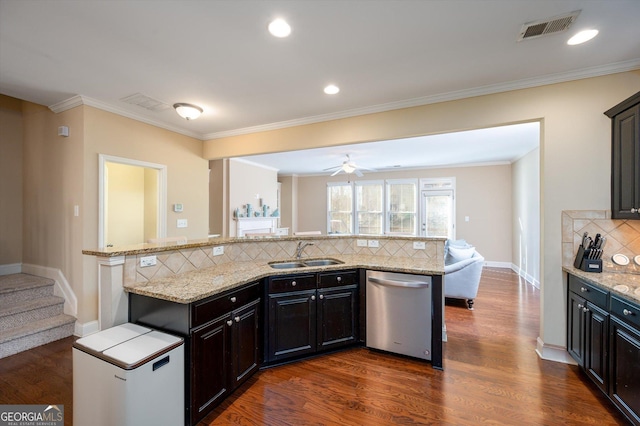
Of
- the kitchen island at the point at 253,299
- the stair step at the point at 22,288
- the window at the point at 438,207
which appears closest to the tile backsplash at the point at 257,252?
the kitchen island at the point at 253,299

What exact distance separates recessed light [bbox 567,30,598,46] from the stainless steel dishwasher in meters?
2.18

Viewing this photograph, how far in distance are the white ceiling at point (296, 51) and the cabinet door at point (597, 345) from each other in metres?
2.08

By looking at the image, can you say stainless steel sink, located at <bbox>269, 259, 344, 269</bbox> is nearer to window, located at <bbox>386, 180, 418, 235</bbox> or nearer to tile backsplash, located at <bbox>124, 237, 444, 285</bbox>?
tile backsplash, located at <bbox>124, 237, 444, 285</bbox>

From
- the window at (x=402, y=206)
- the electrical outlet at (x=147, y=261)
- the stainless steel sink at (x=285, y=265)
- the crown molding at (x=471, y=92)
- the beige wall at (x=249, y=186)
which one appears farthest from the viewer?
the window at (x=402, y=206)

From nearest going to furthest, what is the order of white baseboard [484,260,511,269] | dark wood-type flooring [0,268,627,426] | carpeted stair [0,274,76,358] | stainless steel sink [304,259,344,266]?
1. dark wood-type flooring [0,268,627,426]
2. carpeted stair [0,274,76,358]
3. stainless steel sink [304,259,344,266]
4. white baseboard [484,260,511,269]

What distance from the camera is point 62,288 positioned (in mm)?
3336

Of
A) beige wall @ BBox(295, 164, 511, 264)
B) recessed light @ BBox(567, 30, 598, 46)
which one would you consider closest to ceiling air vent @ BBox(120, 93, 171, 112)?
recessed light @ BBox(567, 30, 598, 46)

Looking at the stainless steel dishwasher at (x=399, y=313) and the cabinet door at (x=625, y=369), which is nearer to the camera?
the cabinet door at (x=625, y=369)

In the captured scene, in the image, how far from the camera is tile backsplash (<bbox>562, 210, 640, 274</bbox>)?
2.33 meters

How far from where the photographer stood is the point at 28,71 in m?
2.56

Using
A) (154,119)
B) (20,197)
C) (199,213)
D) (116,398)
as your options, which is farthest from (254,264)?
(20,197)

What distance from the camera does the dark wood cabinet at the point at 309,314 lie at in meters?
2.44

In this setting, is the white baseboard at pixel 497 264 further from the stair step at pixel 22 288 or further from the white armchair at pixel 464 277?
the stair step at pixel 22 288

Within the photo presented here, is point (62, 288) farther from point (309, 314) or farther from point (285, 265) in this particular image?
point (309, 314)
